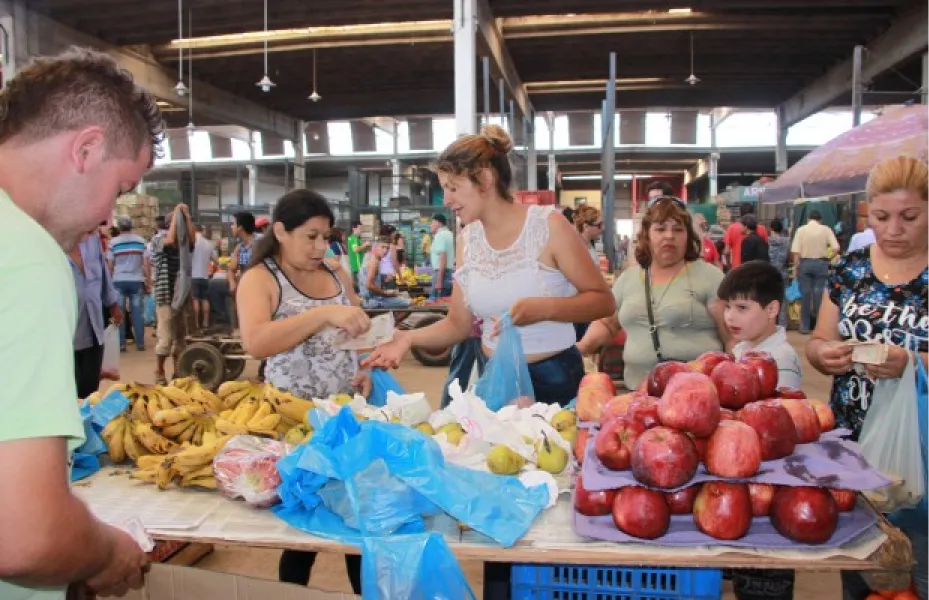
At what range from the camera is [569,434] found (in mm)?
2312

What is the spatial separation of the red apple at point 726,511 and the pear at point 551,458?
53cm

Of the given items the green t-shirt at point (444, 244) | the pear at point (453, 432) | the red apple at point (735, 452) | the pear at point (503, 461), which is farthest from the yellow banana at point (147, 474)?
the green t-shirt at point (444, 244)

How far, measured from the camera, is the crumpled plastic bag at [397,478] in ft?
5.80

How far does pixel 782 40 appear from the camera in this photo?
14586 millimetres

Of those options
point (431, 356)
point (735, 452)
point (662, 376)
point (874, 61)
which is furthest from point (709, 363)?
point (874, 61)

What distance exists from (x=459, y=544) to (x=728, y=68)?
1737 centimetres

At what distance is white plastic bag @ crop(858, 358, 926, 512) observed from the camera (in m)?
1.94

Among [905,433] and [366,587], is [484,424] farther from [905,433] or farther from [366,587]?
[905,433]

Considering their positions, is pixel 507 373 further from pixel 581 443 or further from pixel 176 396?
pixel 176 396

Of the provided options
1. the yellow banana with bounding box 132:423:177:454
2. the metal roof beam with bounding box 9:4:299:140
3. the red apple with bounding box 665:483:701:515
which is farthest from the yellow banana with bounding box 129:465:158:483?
the metal roof beam with bounding box 9:4:299:140

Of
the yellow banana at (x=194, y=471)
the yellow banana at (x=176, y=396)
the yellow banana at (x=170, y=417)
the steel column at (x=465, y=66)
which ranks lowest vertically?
the yellow banana at (x=194, y=471)

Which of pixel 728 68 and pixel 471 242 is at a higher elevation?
pixel 728 68

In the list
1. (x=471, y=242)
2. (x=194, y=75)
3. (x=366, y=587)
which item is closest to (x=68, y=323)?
(x=366, y=587)

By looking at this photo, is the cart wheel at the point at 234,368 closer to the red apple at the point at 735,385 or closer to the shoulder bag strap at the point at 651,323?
the shoulder bag strap at the point at 651,323
